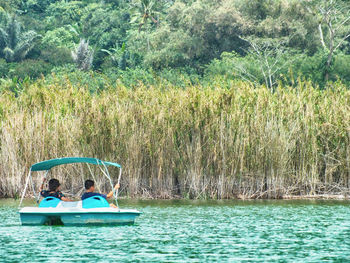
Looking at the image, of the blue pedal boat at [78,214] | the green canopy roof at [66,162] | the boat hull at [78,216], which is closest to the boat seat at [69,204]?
the blue pedal boat at [78,214]

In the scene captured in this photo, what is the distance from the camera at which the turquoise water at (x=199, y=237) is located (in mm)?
11312

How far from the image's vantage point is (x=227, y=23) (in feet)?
179

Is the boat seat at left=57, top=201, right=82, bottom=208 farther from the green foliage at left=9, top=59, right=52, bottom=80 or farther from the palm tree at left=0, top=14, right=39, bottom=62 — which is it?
the palm tree at left=0, top=14, right=39, bottom=62

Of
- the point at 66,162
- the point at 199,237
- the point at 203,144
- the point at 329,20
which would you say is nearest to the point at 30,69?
the point at 329,20

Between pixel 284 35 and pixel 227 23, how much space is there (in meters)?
4.30

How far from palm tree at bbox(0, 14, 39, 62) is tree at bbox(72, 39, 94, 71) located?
5.05 metres

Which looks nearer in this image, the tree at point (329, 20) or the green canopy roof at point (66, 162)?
the green canopy roof at point (66, 162)

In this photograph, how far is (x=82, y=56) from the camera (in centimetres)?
6512

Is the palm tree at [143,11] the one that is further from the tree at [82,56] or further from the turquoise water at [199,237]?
the turquoise water at [199,237]

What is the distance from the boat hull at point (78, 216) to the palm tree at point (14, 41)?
5341 centimetres

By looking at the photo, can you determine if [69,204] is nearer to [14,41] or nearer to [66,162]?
[66,162]

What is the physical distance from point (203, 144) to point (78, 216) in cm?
610

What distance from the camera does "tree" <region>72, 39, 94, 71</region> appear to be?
212ft

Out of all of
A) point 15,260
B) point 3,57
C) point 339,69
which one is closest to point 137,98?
point 15,260
